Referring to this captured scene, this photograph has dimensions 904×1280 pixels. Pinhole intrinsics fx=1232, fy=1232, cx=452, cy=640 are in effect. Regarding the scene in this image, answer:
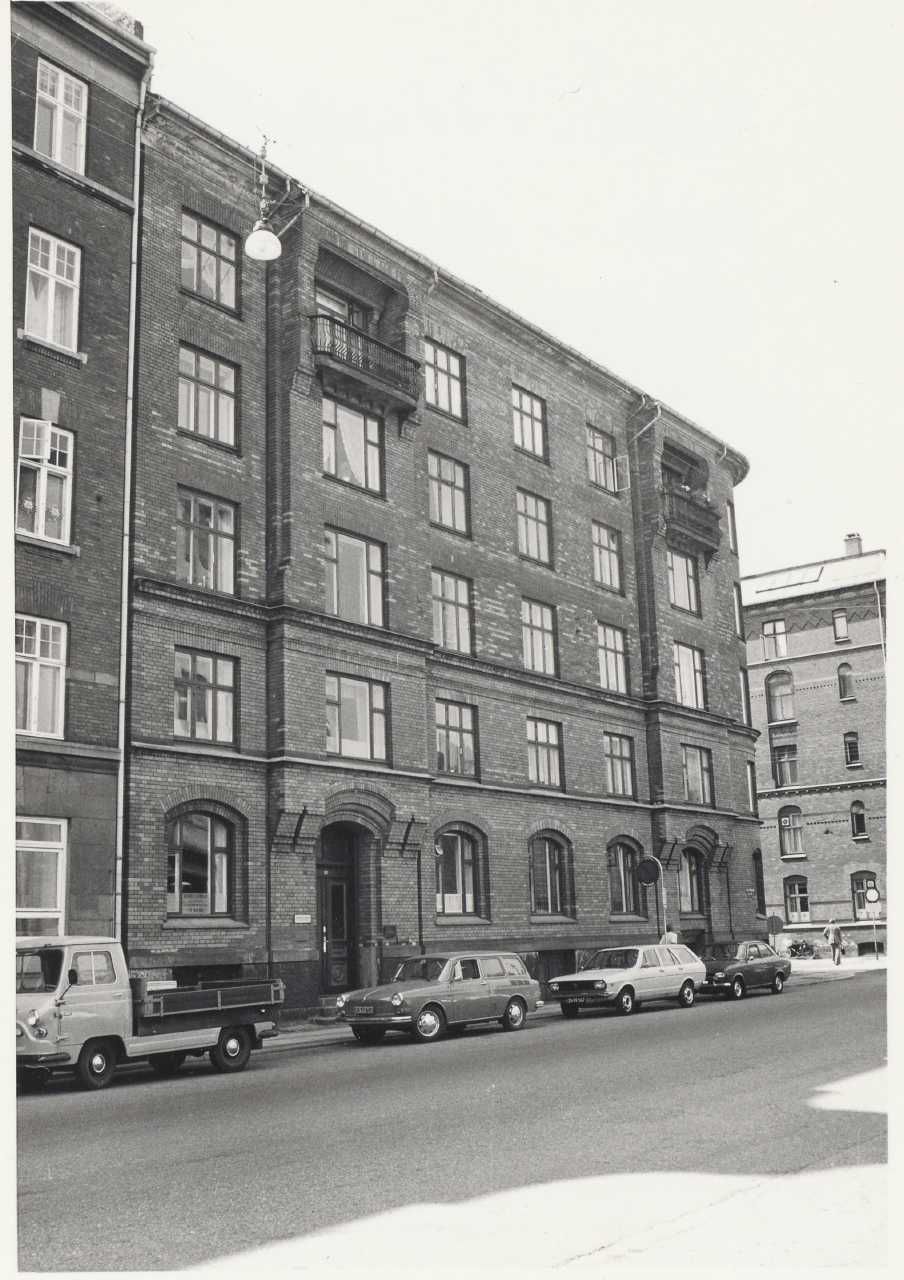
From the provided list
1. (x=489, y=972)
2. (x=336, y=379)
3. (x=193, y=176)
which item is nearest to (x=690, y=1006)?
(x=489, y=972)

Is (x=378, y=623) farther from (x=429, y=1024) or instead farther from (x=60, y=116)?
(x=60, y=116)

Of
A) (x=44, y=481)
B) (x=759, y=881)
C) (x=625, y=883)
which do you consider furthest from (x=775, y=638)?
(x=44, y=481)

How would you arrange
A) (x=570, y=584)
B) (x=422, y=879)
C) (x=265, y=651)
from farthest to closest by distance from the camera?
(x=570, y=584), (x=422, y=879), (x=265, y=651)

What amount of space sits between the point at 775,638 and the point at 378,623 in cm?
1194

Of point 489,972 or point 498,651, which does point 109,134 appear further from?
point 489,972

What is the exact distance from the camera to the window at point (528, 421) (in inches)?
1398

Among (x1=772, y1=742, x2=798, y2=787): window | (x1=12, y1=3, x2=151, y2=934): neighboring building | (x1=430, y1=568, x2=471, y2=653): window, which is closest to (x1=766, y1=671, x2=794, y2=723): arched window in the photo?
(x1=772, y1=742, x2=798, y2=787): window

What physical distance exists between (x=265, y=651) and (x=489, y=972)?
8.15 meters

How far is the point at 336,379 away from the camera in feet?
93.5

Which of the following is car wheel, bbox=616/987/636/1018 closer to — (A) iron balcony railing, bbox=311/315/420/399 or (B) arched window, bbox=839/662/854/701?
(B) arched window, bbox=839/662/854/701

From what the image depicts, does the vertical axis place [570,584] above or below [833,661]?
above

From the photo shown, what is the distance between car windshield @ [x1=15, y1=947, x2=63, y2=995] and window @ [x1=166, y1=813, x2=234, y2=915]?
6964 mm

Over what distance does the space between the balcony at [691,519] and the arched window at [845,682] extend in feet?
60.8

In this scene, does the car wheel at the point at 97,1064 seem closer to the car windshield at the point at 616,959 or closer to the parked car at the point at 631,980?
the parked car at the point at 631,980
